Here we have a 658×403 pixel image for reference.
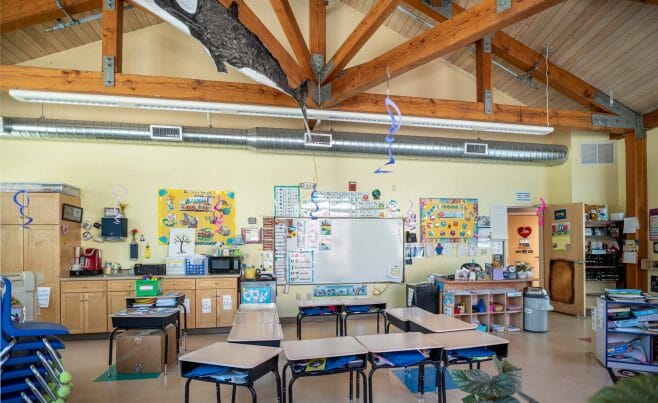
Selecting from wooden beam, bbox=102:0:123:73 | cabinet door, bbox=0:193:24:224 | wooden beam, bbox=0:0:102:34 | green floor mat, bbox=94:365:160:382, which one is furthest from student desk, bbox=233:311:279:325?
wooden beam, bbox=0:0:102:34

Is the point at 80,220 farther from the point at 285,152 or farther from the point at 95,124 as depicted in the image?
the point at 285,152

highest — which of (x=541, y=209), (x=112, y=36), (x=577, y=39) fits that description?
(x=577, y=39)

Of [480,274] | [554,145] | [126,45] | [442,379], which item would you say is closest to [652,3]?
[554,145]

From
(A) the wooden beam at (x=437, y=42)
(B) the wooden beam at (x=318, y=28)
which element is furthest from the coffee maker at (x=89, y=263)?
(B) the wooden beam at (x=318, y=28)

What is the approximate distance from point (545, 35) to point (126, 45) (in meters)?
6.46

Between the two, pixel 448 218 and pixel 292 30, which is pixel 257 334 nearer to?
pixel 292 30

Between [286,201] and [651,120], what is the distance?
20.8 ft

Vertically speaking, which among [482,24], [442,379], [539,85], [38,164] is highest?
[539,85]

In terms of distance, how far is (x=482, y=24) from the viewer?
348 cm

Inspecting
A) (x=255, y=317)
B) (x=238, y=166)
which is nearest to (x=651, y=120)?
(x=238, y=166)

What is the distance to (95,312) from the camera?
216 inches

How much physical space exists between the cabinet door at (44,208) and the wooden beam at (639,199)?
927cm

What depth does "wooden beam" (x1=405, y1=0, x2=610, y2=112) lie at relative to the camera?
19.3 feet

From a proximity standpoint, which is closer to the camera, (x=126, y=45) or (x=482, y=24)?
(x=482, y=24)
